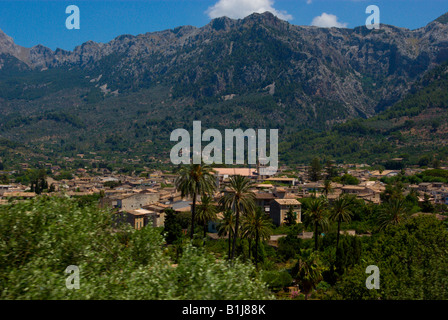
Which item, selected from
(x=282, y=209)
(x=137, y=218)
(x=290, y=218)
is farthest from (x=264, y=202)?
(x=137, y=218)

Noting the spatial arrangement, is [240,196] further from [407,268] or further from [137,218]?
[137,218]

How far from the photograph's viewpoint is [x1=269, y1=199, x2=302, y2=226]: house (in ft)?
221

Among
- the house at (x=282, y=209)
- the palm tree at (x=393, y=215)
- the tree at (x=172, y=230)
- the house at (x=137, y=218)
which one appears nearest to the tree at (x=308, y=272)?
the palm tree at (x=393, y=215)

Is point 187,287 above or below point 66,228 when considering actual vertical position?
below

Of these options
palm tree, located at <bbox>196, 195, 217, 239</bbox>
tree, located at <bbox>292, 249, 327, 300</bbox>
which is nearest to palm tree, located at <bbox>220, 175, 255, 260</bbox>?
tree, located at <bbox>292, 249, 327, 300</bbox>

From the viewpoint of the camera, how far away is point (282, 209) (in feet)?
221

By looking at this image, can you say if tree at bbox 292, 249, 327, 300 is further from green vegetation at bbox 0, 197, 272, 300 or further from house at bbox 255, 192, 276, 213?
house at bbox 255, 192, 276, 213

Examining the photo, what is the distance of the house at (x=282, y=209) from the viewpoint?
67312 mm

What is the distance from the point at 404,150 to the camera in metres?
181

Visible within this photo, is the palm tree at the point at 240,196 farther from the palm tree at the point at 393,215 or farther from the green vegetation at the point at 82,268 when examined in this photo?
the palm tree at the point at 393,215

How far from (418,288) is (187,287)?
51.4 ft
